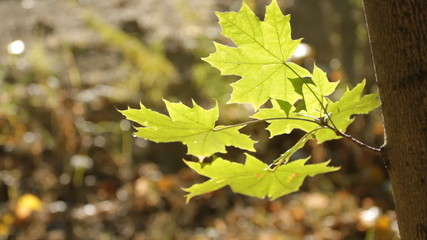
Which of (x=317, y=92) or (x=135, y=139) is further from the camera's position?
(x=135, y=139)

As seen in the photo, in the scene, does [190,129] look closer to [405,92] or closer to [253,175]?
[253,175]

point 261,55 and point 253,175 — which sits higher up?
point 261,55

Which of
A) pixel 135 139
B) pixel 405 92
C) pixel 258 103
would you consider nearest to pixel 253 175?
pixel 258 103

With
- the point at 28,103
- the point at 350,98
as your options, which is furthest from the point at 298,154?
the point at 350,98

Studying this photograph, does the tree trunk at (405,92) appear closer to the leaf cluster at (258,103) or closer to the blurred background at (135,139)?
the leaf cluster at (258,103)

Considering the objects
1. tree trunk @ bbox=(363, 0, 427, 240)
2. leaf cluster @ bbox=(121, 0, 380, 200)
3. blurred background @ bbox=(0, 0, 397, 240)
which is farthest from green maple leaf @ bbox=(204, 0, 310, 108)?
blurred background @ bbox=(0, 0, 397, 240)

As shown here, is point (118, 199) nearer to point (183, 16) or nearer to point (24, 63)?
point (24, 63)

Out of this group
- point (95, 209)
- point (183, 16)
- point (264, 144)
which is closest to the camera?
point (95, 209)
